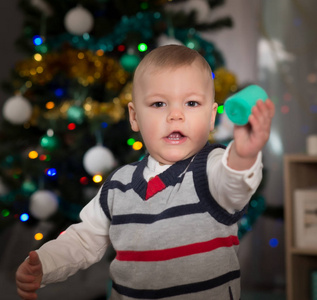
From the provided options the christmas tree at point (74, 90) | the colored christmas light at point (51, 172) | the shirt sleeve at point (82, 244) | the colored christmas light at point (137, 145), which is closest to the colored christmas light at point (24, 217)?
the christmas tree at point (74, 90)

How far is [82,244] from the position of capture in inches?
35.8

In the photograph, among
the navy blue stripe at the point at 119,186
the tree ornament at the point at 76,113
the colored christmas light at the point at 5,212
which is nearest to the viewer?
the navy blue stripe at the point at 119,186

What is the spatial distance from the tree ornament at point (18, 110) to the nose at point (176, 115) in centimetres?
127

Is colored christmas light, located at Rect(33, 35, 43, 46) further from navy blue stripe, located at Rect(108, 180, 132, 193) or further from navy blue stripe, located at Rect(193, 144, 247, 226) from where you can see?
navy blue stripe, located at Rect(193, 144, 247, 226)

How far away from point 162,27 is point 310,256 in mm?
1243

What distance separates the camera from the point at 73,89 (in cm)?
194

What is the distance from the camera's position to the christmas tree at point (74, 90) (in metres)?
1.81

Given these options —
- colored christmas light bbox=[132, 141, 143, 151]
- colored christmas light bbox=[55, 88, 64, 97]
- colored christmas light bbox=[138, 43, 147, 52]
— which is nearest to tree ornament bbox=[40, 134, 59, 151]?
colored christmas light bbox=[55, 88, 64, 97]

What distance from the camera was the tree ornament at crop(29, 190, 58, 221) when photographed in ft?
5.93

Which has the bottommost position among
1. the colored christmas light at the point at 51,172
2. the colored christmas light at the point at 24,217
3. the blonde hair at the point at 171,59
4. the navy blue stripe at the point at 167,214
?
the colored christmas light at the point at 24,217

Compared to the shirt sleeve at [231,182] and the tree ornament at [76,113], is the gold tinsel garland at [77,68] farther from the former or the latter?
the shirt sleeve at [231,182]

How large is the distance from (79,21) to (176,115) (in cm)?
122

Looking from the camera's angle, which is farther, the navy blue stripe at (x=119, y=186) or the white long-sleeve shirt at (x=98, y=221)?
the navy blue stripe at (x=119, y=186)

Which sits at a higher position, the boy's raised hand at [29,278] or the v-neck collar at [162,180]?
the v-neck collar at [162,180]
